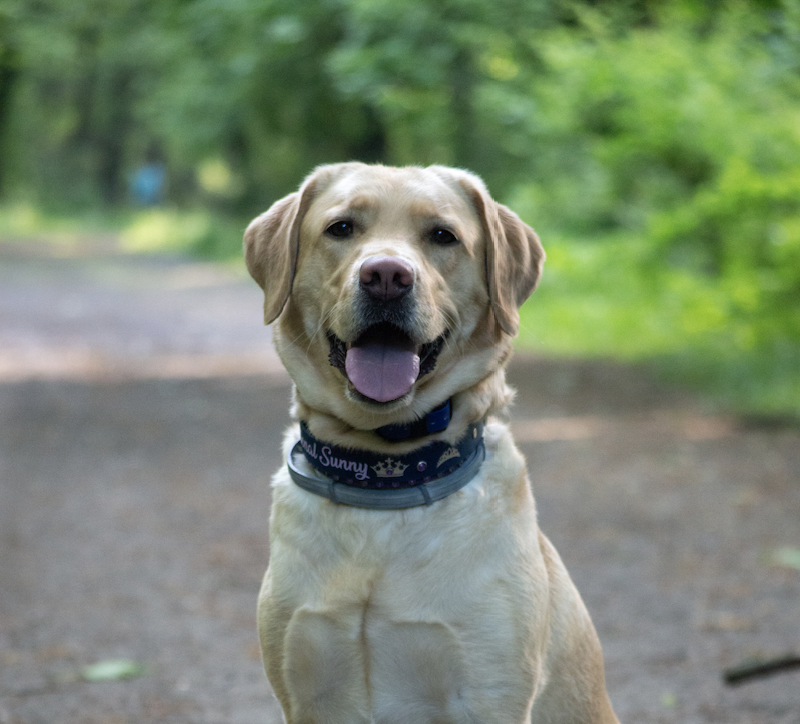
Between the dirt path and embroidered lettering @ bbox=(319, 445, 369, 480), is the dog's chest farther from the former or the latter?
the dirt path

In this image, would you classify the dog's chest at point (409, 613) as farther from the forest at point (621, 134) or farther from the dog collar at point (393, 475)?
the forest at point (621, 134)

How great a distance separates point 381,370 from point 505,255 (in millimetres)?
535

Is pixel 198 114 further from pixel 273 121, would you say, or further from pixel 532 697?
pixel 532 697

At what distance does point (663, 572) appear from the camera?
5.88 metres

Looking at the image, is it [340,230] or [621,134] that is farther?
[621,134]

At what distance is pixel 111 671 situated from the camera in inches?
178

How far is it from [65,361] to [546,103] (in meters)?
6.16

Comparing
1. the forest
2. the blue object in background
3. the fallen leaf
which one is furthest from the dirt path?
the blue object in background

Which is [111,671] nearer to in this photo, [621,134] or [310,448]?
[310,448]

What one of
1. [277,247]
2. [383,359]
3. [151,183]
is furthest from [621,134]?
[151,183]

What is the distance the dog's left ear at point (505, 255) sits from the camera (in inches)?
118

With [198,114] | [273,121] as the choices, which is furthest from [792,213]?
[198,114]

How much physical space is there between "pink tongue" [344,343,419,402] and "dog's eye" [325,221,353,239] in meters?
0.34

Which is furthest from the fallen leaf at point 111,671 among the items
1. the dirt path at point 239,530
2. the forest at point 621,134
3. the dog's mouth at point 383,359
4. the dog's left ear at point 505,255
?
the forest at point 621,134
